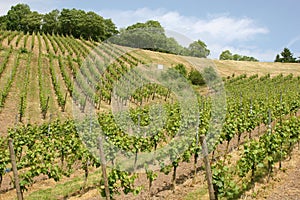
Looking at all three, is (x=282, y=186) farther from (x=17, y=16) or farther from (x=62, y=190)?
(x=17, y=16)

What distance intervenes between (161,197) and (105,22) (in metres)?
69.6

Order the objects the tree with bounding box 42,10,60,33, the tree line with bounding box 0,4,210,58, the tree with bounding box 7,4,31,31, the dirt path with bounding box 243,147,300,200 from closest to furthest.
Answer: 1. the dirt path with bounding box 243,147,300,200
2. the tree line with bounding box 0,4,210,58
3. the tree with bounding box 42,10,60,33
4. the tree with bounding box 7,4,31,31

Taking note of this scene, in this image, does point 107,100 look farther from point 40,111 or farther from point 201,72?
point 201,72

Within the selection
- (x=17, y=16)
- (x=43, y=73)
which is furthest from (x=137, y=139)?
(x=17, y=16)

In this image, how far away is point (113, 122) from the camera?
14969 millimetres

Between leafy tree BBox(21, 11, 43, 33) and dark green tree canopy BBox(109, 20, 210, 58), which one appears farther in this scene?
leafy tree BBox(21, 11, 43, 33)

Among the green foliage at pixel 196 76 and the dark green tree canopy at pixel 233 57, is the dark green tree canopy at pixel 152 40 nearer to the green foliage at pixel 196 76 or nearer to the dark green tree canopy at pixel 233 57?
the green foliage at pixel 196 76

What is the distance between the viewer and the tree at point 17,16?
7900 cm

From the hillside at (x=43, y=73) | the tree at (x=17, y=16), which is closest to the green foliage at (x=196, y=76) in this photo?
the hillside at (x=43, y=73)

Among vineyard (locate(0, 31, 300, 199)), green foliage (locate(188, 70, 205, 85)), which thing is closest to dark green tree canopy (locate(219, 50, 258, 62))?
vineyard (locate(0, 31, 300, 199))

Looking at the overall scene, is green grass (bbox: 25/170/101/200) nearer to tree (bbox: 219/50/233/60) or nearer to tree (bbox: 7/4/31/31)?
tree (bbox: 7/4/31/31)

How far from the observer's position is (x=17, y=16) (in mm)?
81438

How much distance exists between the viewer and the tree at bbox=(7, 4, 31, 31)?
259ft

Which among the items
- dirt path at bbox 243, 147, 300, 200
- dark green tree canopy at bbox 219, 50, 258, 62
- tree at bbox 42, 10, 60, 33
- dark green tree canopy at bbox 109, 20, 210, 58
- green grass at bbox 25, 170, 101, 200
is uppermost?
tree at bbox 42, 10, 60, 33
